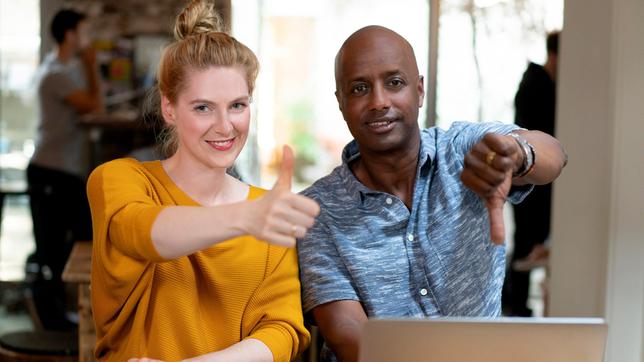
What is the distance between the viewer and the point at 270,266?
6.19 feet

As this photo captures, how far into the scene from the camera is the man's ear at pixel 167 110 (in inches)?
72.8

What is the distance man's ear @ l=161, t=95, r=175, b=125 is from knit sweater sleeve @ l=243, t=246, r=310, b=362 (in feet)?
1.00

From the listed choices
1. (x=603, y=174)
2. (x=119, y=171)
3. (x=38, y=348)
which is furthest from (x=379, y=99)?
(x=38, y=348)

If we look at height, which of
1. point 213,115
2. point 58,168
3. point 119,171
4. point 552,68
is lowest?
point 58,168

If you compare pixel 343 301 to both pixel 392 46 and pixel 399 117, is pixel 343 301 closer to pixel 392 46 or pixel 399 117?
pixel 399 117

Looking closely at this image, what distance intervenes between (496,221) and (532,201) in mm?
3671

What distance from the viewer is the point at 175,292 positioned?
181 centimetres

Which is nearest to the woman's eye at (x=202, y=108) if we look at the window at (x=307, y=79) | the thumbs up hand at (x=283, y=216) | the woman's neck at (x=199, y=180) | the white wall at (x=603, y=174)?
the woman's neck at (x=199, y=180)

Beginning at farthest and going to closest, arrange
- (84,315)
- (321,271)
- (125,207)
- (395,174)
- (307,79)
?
(307,79) < (84,315) < (395,174) < (321,271) < (125,207)

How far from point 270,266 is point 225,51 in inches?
16.0

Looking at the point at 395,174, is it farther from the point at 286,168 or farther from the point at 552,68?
the point at 552,68

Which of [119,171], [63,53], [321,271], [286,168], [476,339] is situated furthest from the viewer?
[63,53]

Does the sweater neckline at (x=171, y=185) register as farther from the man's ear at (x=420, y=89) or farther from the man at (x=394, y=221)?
the man's ear at (x=420, y=89)

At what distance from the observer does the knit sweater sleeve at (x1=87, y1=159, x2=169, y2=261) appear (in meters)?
1.62
